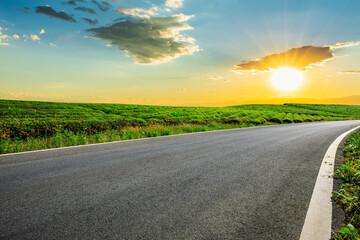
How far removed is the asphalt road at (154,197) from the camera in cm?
265

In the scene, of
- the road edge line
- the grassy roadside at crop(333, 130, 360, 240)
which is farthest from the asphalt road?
the grassy roadside at crop(333, 130, 360, 240)

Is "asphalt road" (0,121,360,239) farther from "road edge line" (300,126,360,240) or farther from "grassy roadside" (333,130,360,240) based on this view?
"grassy roadside" (333,130,360,240)

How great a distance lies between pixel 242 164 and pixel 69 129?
10476mm

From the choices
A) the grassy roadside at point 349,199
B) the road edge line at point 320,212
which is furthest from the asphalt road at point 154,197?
the grassy roadside at point 349,199

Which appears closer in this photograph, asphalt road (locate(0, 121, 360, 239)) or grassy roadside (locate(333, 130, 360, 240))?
grassy roadside (locate(333, 130, 360, 240))

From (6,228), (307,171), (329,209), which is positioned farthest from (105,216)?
(307,171)

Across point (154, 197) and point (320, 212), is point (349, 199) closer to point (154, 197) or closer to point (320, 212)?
point (320, 212)

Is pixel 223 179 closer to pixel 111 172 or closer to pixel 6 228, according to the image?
pixel 111 172

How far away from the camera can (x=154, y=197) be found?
3498 millimetres

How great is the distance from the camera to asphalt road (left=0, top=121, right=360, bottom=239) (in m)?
2.65

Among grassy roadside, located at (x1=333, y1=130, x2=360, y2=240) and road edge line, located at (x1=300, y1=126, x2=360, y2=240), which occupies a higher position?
grassy roadside, located at (x1=333, y1=130, x2=360, y2=240)

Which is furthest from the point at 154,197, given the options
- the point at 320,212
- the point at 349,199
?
the point at 349,199

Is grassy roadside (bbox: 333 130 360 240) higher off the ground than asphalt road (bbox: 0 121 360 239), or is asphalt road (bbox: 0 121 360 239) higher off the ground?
grassy roadside (bbox: 333 130 360 240)

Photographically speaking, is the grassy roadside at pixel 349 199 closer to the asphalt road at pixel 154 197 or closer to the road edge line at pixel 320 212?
the road edge line at pixel 320 212
